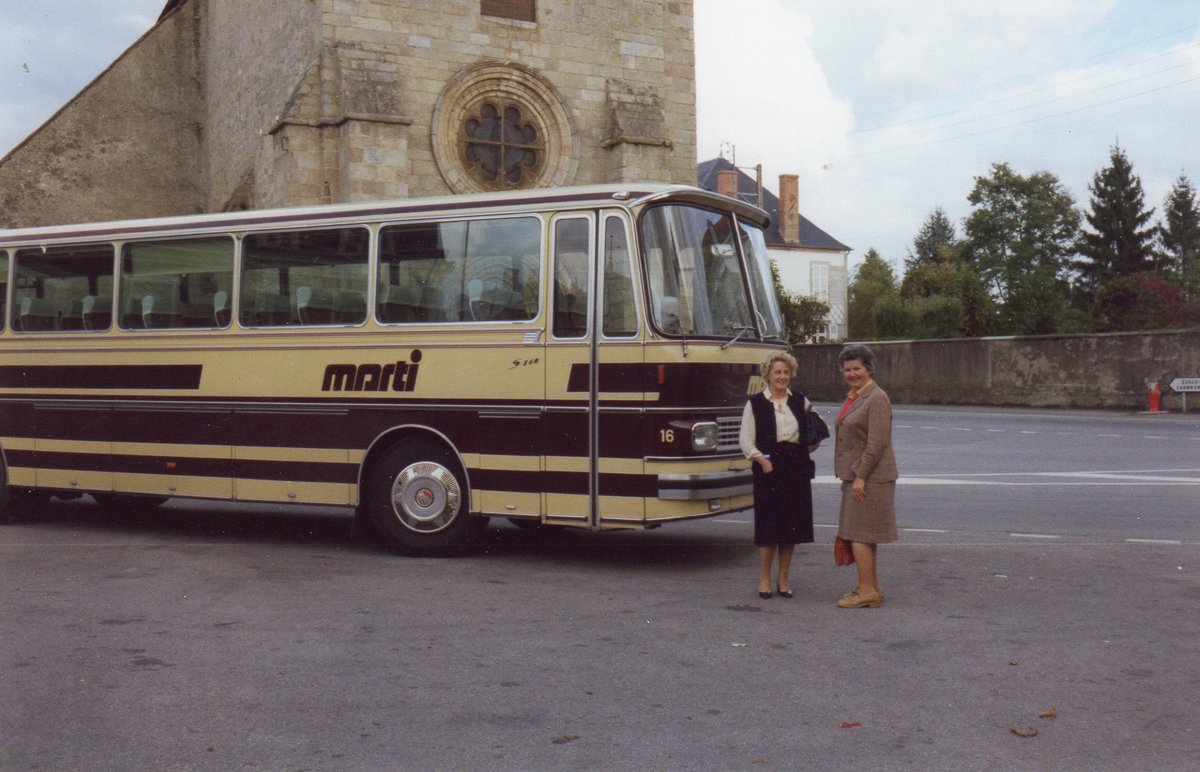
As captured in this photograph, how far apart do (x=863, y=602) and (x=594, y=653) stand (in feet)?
6.70

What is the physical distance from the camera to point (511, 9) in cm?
2858

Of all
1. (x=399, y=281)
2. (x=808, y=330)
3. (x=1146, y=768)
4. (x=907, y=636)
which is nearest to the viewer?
(x=1146, y=768)

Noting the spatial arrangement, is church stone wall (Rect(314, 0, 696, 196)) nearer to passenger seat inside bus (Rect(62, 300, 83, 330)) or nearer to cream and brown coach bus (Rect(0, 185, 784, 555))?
passenger seat inside bus (Rect(62, 300, 83, 330))

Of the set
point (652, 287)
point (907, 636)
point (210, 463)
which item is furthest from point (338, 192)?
point (907, 636)

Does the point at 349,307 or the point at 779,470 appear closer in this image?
the point at 779,470

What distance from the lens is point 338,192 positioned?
26.5m

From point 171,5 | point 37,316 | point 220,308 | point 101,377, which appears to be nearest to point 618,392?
point 220,308

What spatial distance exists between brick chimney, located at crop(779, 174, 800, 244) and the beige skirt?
80542 mm

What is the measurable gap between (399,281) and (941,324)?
5950cm

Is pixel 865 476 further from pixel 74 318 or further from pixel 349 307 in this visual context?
pixel 74 318

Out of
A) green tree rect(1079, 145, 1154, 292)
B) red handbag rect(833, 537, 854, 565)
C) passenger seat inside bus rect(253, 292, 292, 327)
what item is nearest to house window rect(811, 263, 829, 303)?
green tree rect(1079, 145, 1154, 292)

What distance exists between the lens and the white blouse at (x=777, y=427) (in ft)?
25.9

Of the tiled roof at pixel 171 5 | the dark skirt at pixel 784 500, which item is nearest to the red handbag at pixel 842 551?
the dark skirt at pixel 784 500

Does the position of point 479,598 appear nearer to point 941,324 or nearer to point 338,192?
point 338,192
